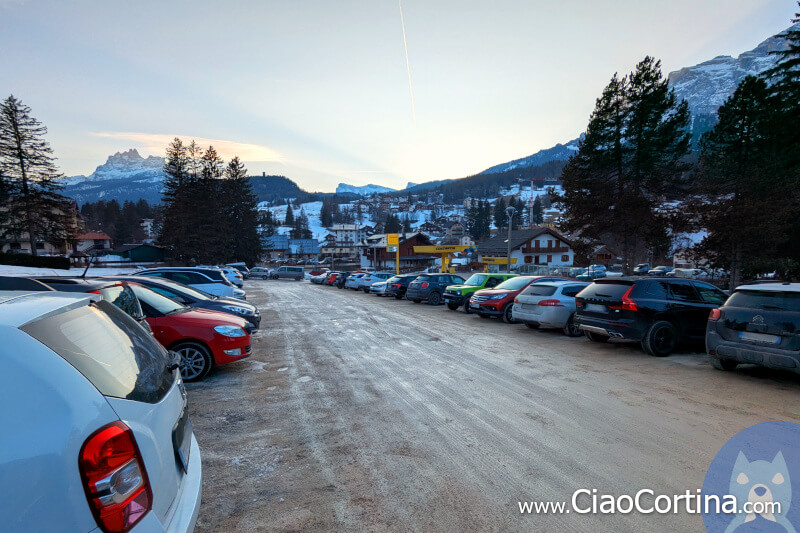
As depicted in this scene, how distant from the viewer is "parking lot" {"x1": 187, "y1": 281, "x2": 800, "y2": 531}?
3.07 m

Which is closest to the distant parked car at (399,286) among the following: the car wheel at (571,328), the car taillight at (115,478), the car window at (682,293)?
the car wheel at (571,328)

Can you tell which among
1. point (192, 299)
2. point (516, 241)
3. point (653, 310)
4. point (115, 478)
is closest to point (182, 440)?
point (115, 478)

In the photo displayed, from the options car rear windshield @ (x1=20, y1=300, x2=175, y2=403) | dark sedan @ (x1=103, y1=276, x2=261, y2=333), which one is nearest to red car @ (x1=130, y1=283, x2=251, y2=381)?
dark sedan @ (x1=103, y1=276, x2=261, y2=333)

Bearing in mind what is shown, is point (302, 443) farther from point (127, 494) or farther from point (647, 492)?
point (647, 492)

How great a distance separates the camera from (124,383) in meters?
1.92

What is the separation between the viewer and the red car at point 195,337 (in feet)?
21.0

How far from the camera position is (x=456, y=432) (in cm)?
441

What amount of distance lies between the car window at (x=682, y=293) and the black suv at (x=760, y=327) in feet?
6.07

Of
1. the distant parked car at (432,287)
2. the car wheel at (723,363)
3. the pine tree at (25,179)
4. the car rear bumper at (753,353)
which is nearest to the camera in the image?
the car rear bumper at (753,353)

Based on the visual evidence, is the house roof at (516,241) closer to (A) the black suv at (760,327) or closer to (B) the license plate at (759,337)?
(A) the black suv at (760,327)

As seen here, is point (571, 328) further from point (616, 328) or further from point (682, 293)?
point (682, 293)

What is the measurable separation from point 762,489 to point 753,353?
355 centimetres

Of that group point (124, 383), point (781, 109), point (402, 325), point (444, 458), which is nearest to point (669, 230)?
point (781, 109)

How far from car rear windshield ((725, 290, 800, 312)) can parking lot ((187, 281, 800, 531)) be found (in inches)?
48.3
